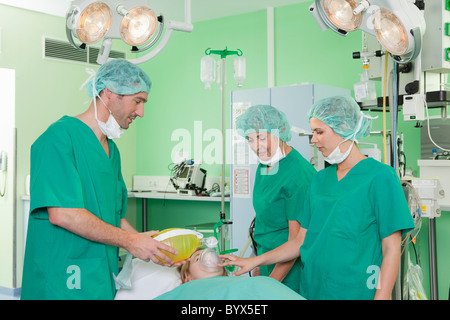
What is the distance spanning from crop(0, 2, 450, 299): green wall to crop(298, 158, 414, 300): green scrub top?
86.9 inches

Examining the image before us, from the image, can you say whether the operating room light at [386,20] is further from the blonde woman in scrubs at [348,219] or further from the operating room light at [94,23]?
the operating room light at [94,23]

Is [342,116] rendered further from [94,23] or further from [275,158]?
[94,23]

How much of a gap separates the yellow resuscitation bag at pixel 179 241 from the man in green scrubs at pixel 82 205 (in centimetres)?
9

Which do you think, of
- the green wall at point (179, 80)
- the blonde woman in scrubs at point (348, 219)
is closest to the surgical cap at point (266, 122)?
the blonde woman in scrubs at point (348, 219)

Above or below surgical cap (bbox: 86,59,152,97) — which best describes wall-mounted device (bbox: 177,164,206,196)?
below

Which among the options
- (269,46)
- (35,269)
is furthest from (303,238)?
(269,46)

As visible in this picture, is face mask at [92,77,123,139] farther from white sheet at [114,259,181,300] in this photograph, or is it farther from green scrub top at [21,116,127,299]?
white sheet at [114,259,181,300]

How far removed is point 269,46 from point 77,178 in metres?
3.31

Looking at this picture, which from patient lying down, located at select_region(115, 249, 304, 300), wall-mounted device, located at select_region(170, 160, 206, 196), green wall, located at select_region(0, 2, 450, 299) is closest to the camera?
patient lying down, located at select_region(115, 249, 304, 300)

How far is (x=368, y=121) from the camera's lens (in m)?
1.97

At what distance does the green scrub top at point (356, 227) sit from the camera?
1731mm

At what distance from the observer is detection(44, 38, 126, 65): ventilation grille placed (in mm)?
4742

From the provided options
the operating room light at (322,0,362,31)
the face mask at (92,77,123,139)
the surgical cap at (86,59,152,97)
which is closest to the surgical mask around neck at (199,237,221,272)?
the face mask at (92,77,123,139)

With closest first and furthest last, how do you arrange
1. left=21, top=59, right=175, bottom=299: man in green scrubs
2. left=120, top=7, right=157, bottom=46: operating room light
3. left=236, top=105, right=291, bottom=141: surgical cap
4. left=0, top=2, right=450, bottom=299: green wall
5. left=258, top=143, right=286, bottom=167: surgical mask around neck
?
left=21, top=59, right=175, bottom=299: man in green scrubs, left=120, top=7, right=157, bottom=46: operating room light, left=258, top=143, right=286, bottom=167: surgical mask around neck, left=236, top=105, right=291, bottom=141: surgical cap, left=0, top=2, right=450, bottom=299: green wall
